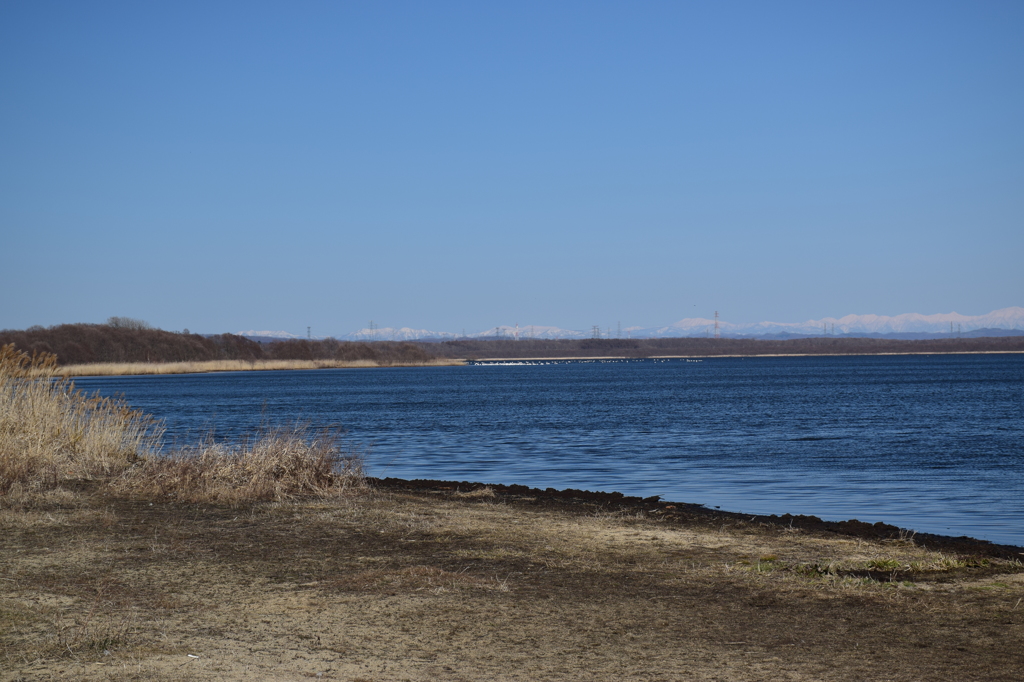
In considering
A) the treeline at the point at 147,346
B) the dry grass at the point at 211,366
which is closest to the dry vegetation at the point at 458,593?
the dry grass at the point at 211,366

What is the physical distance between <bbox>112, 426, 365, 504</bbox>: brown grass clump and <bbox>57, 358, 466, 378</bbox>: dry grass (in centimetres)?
7313

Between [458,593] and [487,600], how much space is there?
1.05ft

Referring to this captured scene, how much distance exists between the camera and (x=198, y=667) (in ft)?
18.5

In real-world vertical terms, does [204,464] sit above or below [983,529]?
above

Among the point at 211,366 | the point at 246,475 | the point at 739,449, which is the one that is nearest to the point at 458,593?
the point at 246,475

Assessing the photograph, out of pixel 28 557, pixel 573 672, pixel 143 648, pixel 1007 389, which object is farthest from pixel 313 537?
pixel 1007 389

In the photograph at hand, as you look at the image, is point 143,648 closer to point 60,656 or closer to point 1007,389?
point 60,656

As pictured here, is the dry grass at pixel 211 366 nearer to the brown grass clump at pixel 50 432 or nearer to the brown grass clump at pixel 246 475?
the brown grass clump at pixel 50 432

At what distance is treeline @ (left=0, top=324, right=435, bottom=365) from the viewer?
124625mm

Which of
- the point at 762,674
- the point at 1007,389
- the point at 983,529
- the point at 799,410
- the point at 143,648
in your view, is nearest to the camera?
the point at 762,674

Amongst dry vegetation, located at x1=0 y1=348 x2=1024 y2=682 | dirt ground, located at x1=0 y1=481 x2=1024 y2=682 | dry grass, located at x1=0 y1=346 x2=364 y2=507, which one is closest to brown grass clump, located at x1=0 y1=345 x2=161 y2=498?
dry grass, located at x1=0 y1=346 x2=364 y2=507

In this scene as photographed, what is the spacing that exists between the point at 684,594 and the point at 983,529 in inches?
294

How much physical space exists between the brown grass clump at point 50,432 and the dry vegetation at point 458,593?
0.28 m

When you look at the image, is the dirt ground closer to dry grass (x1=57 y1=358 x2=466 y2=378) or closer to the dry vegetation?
the dry vegetation
